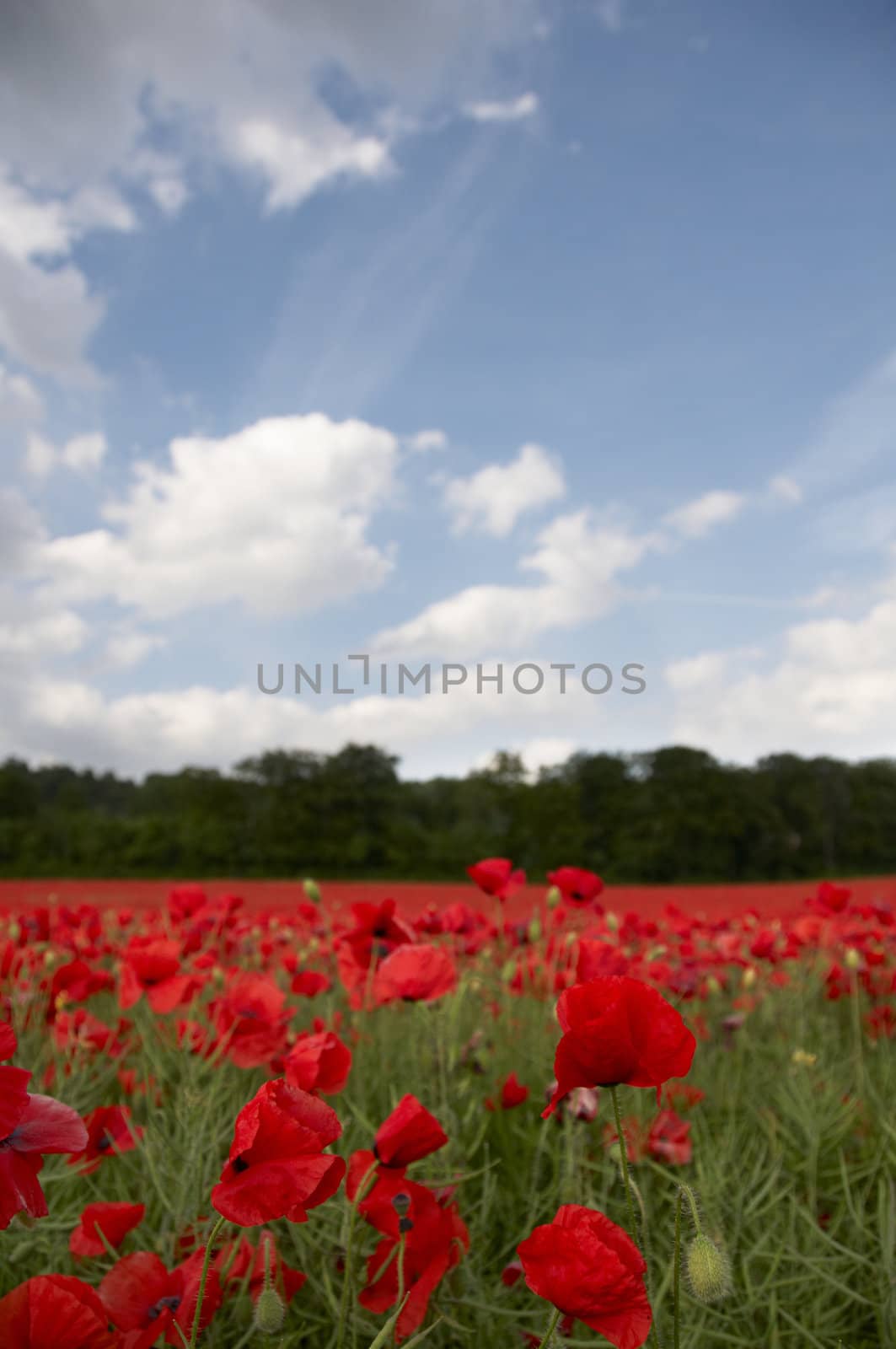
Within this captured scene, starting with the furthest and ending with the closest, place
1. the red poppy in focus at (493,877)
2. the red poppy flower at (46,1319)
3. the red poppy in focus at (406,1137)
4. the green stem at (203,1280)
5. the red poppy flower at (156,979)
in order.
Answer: the red poppy in focus at (493,877)
the red poppy flower at (156,979)
the red poppy in focus at (406,1137)
the red poppy flower at (46,1319)
the green stem at (203,1280)

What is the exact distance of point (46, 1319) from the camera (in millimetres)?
735

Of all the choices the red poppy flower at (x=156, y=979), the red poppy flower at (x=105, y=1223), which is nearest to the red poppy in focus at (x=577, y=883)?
the red poppy flower at (x=156, y=979)

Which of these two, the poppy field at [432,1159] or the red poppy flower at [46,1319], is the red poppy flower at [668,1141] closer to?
the poppy field at [432,1159]

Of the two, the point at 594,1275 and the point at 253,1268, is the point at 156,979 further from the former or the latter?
the point at 594,1275

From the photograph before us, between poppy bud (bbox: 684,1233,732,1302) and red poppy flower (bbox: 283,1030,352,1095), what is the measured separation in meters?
0.37

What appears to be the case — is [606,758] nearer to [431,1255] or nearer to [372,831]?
[372,831]

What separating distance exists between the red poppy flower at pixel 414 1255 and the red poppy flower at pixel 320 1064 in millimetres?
143

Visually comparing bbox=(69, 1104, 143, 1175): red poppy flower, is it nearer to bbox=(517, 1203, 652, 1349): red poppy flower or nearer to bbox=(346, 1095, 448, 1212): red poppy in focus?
bbox=(346, 1095, 448, 1212): red poppy in focus

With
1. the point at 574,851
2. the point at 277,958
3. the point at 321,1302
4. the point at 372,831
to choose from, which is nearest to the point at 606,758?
the point at 574,851

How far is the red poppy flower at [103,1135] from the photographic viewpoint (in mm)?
1381

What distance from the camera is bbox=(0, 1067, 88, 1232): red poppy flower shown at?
71cm

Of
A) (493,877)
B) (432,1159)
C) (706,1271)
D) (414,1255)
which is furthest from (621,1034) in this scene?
(493,877)

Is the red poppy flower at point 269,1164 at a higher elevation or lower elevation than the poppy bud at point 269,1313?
higher

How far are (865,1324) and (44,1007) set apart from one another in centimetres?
210
